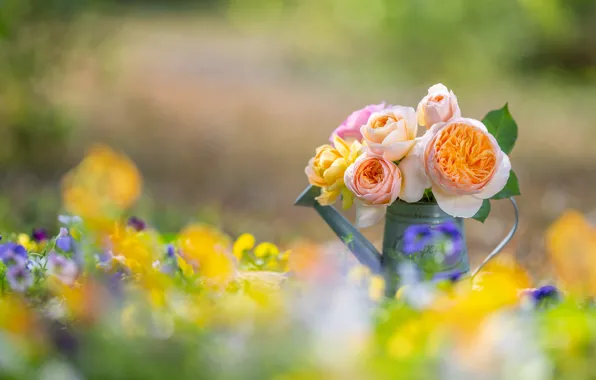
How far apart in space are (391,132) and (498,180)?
203 millimetres

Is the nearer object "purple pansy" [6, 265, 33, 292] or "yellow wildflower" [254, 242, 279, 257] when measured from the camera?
"purple pansy" [6, 265, 33, 292]

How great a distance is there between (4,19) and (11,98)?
3.30ft

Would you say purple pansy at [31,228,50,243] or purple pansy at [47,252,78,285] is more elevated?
purple pansy at [47,252,78,285]

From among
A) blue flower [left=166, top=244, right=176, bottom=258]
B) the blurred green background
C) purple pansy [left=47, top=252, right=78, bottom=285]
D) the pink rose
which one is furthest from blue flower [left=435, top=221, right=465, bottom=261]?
the blurred green background

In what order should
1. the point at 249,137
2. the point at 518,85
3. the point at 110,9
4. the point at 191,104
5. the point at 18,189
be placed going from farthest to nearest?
the point at 518,85 < the point at 191,104 < the point at 249,137 < the point at 110,9 < the point at 18,189

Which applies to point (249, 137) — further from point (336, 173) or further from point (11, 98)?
point (336, 173)

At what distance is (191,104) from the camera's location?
30.5 ft

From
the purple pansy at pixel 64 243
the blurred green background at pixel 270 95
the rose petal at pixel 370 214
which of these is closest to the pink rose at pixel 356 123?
the rose petal at pixel 370 214

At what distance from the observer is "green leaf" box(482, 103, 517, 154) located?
4.75 ft

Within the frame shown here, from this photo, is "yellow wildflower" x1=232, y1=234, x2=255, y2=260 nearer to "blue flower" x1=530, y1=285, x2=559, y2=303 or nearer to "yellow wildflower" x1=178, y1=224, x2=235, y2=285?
"yellow wildflower" x1=178, y1=224, x2=235, y2=285

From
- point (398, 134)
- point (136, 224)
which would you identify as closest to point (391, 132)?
point (398, 134)

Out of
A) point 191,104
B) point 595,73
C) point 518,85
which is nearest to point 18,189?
point 191,104

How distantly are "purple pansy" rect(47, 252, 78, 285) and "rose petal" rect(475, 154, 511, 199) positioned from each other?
27.4 inches

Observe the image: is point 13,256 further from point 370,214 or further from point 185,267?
point 370,214
